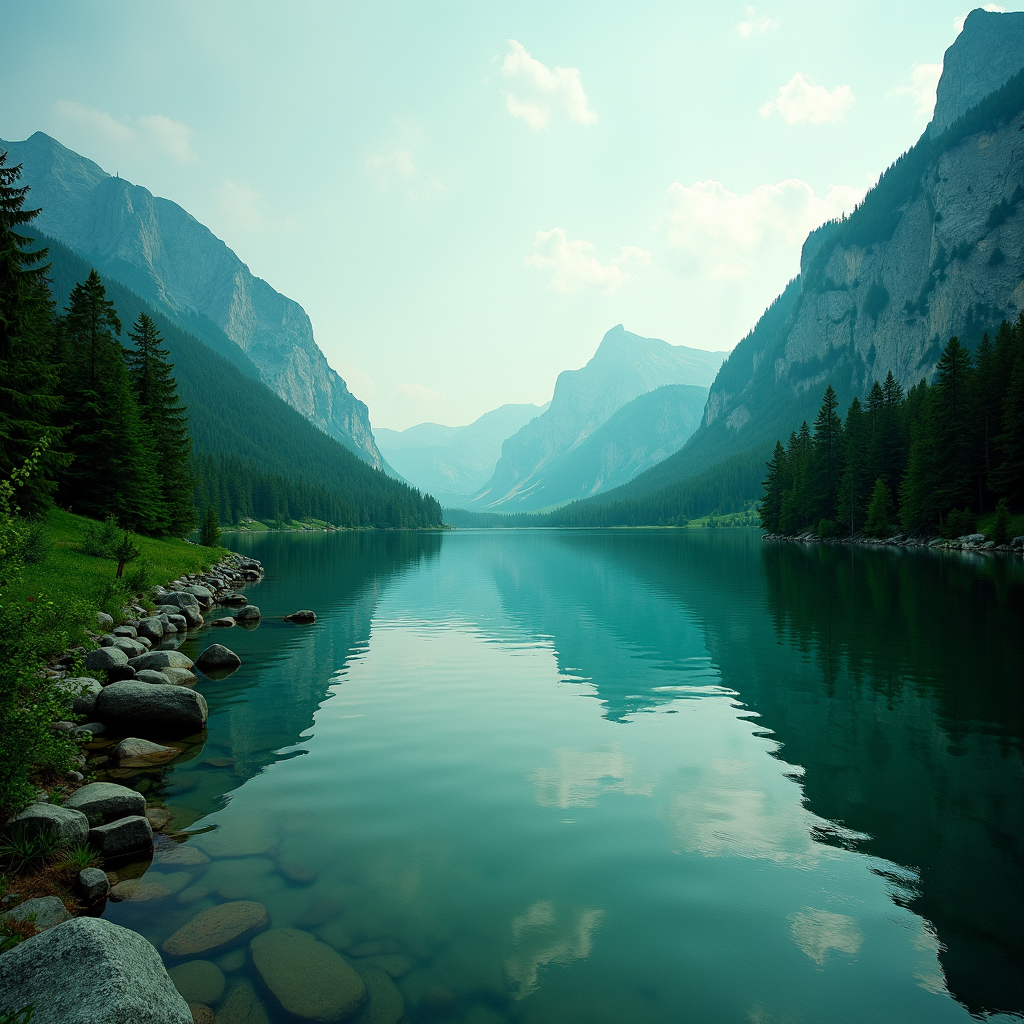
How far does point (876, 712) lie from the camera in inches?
707

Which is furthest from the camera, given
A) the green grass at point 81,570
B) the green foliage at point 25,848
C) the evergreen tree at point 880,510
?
the evergreen tree at point 880,510

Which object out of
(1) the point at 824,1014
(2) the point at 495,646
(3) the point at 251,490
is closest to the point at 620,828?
(1) the point at 824,1014

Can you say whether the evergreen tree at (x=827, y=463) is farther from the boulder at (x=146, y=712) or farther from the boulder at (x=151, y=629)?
the boulder at (x=146, y=712)

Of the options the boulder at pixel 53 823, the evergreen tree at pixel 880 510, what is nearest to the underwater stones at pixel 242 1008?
the boulder at pixel 53 823

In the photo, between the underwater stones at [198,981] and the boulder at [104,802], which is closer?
the underwater stones at [198,981]

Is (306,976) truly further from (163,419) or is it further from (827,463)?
(827,463)

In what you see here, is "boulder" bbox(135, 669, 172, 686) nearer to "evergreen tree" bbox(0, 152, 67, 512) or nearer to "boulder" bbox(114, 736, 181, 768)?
"boulder" bbox(114, 736, 181, 768)

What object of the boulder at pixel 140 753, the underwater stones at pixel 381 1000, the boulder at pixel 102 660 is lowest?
the boulder at pixel 140 753

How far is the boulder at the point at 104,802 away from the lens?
10.9 meters

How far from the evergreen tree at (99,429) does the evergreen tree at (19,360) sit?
474 inches

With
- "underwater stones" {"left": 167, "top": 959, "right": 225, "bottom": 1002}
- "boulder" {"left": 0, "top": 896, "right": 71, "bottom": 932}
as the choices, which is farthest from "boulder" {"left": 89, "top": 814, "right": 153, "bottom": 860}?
"underwater stones" {"left": 167, "top": 959, "right": 225, "bottom": 1002}

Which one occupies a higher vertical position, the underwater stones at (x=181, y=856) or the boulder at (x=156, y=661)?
the boulder at (x=156, y=661)

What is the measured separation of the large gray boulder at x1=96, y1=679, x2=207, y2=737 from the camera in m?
16.7

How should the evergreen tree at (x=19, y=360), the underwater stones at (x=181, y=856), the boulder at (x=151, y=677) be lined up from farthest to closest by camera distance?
1. the evergreen tree at (x=19, y=360)
2. the boulder at (x=151, y=677)
3. the underwater stones at (x=181, y=856)
